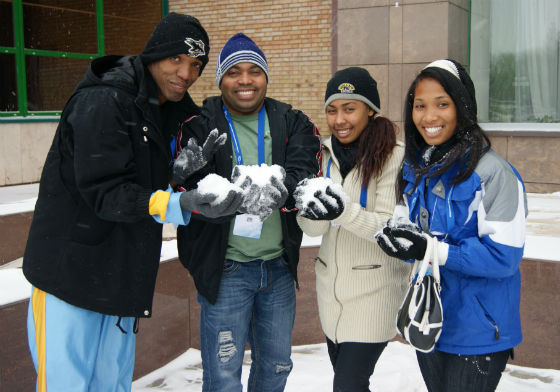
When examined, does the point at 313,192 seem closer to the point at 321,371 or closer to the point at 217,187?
the point at 217,187

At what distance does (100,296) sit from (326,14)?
26.1 ft

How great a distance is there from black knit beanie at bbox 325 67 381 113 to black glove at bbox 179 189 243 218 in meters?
0.78

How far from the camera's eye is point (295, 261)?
2.57 m

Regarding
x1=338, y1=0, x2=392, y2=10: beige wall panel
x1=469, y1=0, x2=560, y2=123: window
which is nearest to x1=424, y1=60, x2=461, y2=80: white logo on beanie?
x1=338, y1=0, x2=392, y2=10: beige wall panel

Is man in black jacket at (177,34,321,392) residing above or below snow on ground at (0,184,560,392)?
above

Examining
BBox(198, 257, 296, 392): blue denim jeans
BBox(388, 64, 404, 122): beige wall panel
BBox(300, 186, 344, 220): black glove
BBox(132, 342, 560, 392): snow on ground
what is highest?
BBox(388, 64, 404, 122): beige wall panel

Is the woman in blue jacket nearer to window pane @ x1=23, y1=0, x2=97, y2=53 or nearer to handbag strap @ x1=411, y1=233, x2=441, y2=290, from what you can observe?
handbag strap @ x1=411, y1=233, x2=441, y2=290

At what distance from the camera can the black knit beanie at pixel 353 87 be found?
2490mm

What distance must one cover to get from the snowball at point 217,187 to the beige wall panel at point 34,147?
7.29m

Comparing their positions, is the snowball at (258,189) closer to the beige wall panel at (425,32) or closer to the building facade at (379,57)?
the building facade at (379,57)

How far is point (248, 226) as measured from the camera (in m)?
2.45

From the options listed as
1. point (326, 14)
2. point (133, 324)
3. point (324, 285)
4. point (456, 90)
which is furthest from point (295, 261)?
point (326, 14)

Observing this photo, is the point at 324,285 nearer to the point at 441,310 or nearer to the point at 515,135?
the point at 441,310

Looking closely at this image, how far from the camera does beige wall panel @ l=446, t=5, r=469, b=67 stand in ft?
26.8
